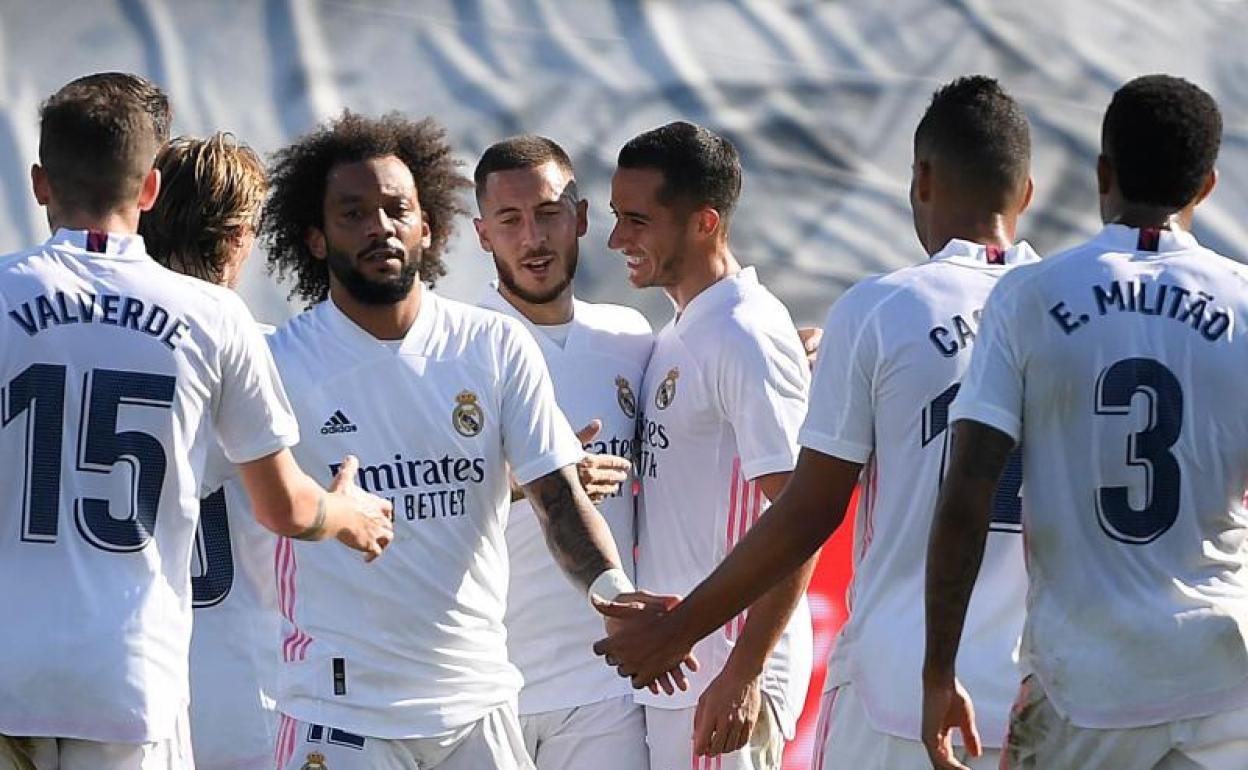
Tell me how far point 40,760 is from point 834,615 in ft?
12.0

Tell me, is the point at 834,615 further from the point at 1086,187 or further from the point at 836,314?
the point at 1086,187

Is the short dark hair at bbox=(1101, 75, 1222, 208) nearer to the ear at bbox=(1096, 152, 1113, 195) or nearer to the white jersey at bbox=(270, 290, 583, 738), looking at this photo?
the ear at bbox=(1096, 152, 1113, 195)

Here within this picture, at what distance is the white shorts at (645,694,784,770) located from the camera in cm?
590

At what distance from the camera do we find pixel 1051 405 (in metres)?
4.22

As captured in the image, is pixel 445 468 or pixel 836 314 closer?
pixel 836 314

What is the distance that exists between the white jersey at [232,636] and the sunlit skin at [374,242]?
1.78 ft

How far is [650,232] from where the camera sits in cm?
638

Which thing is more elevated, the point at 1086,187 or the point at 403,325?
the point at 1086,187

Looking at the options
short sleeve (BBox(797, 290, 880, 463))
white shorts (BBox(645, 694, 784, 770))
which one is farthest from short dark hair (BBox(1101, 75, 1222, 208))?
white shorts (BBox(645, 694, 784, 770))

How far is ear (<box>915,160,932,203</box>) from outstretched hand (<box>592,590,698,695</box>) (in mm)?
1132

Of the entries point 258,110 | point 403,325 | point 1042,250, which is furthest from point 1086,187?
point 403,325

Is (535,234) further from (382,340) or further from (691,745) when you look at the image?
(691,745)

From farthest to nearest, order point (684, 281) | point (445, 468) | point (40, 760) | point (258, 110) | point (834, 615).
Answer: point (258, 110), point (834, 615), point (684, 281), point (445, 468), point (40, 760)

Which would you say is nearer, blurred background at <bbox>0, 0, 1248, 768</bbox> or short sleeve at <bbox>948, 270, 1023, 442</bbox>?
short sleeve at <bbox>948, 270, 1023, 442</bbox>
